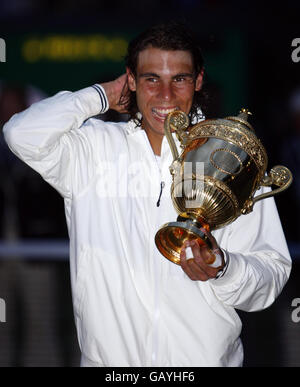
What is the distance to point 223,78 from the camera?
9.95 metres

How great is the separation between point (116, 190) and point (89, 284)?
0.30 m

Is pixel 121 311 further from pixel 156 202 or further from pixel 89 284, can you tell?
pixel 156 202

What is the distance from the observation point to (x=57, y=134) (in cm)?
222

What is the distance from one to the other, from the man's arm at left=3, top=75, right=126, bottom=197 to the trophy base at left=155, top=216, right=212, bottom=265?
0.39 meters

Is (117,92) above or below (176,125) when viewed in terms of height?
above

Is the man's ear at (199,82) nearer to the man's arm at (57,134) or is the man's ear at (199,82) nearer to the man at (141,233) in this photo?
the man at (141,233)

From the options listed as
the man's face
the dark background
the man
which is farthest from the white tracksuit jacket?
the dark background

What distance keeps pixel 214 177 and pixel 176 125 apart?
211 millimetres

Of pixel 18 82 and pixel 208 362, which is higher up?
pixel 18 82

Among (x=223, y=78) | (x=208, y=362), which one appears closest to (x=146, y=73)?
(x=208, y=362)

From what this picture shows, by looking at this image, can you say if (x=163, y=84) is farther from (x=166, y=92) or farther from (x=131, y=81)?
(x=131, y=81)

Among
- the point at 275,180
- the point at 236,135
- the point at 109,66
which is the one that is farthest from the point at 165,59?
the point at 109,66

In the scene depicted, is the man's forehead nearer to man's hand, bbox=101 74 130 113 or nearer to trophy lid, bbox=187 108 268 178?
man's hand, bbox=101 74 130 113

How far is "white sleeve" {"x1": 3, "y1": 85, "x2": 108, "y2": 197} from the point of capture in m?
2.20
